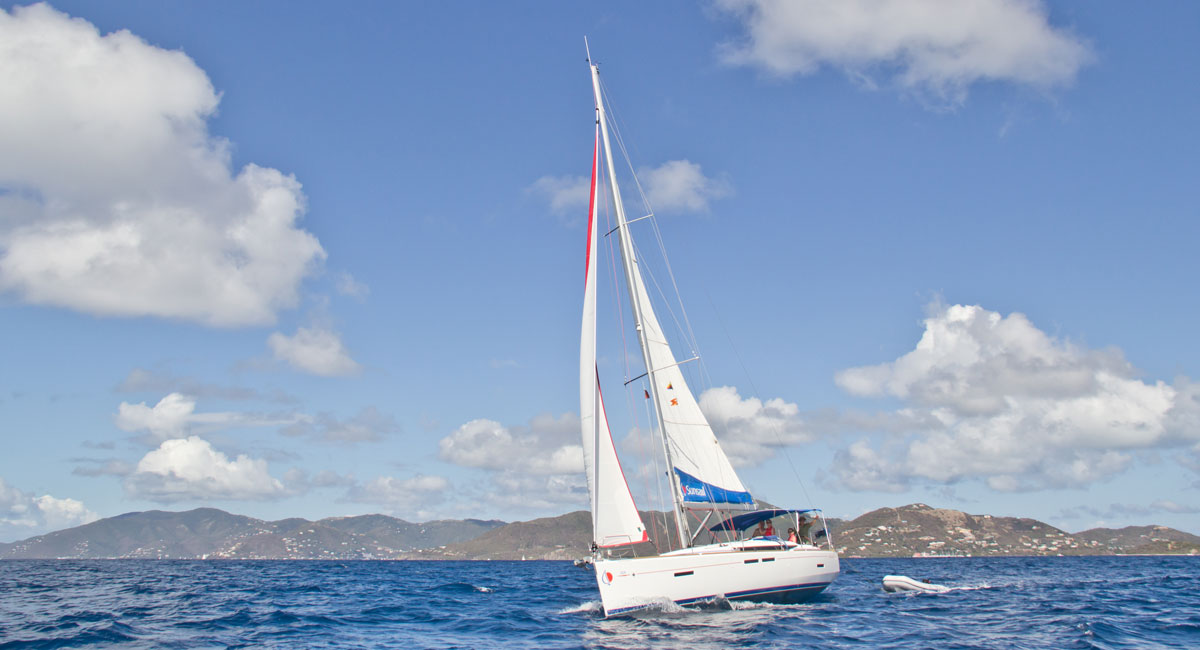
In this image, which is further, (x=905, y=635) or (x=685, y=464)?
(x=685, y=464)

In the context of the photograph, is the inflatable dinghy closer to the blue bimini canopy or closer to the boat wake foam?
the blue bimini canopy

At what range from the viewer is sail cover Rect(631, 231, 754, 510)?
2556cm

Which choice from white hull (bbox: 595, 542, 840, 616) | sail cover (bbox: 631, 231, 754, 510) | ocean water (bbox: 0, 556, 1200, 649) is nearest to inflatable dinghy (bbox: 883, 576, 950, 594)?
ocean water (bbox: 0, 556, 1200, 649)

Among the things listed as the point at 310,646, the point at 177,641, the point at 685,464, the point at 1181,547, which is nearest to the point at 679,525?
the point at 685,464

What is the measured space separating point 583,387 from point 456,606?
14.9 m

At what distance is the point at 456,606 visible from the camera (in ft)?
109

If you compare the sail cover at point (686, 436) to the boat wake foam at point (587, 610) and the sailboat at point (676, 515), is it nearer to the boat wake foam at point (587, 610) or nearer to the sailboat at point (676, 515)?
the sailboat at point (676, 515)

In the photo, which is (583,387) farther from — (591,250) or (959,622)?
(959,622)

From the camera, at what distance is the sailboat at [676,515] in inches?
871

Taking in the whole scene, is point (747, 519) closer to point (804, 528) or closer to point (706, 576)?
point (804, 528)

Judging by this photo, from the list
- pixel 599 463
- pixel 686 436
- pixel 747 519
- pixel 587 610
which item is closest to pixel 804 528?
pixel 747 519

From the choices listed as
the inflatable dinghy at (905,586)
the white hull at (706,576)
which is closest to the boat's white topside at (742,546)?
the white hull at (706,576)

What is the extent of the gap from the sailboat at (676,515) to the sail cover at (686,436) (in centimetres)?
4

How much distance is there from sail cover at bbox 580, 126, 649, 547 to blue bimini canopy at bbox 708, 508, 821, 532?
15.8 ft
